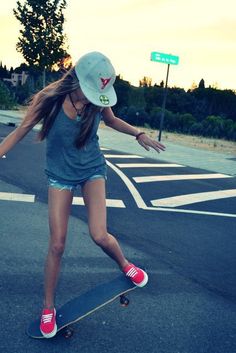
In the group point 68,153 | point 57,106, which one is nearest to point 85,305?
point 68,153

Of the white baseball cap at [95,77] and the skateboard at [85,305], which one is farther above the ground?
the white baseball cap at [95,77]

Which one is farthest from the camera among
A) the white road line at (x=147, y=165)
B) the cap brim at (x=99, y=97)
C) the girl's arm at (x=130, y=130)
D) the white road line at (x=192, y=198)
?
the white road line at (x=147, y=165)

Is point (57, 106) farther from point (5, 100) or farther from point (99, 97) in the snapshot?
point (5, 100)

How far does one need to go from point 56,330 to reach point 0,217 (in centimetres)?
309

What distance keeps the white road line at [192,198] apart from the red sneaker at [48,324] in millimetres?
4520

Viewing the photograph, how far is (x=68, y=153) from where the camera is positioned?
9.45ft

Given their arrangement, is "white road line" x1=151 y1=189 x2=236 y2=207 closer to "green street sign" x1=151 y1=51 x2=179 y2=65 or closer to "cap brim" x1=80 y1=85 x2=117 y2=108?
"cap brim" x1=80 y1=85 x2=117 y2=108

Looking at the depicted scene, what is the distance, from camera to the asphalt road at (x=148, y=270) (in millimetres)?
3062

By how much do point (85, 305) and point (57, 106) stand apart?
5.10ft

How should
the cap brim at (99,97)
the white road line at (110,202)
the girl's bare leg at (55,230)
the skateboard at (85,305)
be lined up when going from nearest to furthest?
the cap brim at (99,97) → the girl's bare leg at (55,230) → the skateboard at (85,305) → the white road line at (110,202)

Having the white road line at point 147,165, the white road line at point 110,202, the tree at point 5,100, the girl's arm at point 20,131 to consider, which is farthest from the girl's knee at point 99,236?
the tree at point 5,100

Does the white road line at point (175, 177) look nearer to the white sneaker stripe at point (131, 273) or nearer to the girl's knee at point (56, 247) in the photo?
the white sneaker stripe at point (131, 273)

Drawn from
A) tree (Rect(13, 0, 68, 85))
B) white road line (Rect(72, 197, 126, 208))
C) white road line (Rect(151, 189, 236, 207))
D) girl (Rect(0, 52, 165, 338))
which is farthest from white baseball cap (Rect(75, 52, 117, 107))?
tree (Rect(13, 0, 68, 85))

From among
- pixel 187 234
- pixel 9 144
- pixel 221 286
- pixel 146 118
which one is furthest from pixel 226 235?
pixel 146 118
